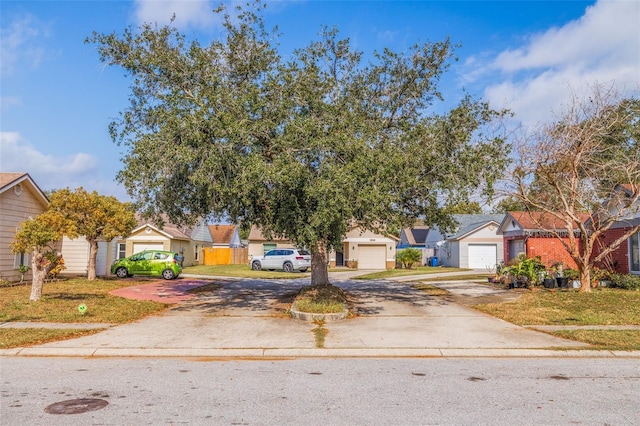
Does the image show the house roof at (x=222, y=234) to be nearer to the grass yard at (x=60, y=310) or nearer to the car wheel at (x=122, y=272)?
the car wheel at (x=122, y=272)

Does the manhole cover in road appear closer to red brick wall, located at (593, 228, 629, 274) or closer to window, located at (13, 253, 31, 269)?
window, located at (13, 253, 31, 269)

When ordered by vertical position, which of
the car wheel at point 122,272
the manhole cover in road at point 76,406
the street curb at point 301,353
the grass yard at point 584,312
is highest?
the car wheel at point 122,272

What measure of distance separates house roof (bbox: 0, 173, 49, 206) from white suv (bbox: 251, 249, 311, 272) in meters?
15.4

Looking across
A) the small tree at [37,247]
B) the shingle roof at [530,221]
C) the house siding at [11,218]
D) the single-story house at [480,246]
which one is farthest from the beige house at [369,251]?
the small tree at [37,247]

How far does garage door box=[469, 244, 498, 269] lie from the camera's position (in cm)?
3919

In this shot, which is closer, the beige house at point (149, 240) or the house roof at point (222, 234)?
the beige house at point (149, 240)

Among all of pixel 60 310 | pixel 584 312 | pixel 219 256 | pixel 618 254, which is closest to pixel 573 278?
pixel 618 254

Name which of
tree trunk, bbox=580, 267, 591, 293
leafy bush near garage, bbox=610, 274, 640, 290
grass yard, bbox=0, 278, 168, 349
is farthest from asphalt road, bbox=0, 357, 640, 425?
leafy bush near garage, bbox=610, 274, 640, 290

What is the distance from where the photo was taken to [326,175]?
12.0 m

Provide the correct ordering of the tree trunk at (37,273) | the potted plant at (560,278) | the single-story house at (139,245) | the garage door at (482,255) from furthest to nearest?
the garage door at (482,255)
the single-story house at (139,245)
the potted plant at (560,278)
the tree trunk at (37,273)

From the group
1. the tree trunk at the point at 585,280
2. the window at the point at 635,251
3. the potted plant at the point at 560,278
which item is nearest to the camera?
the tree trunk at the point at 585,280

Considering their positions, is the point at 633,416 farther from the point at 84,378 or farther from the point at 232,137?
the point at 232,137

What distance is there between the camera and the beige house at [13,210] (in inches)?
837

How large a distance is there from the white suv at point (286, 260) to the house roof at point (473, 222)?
11428 millimetres
